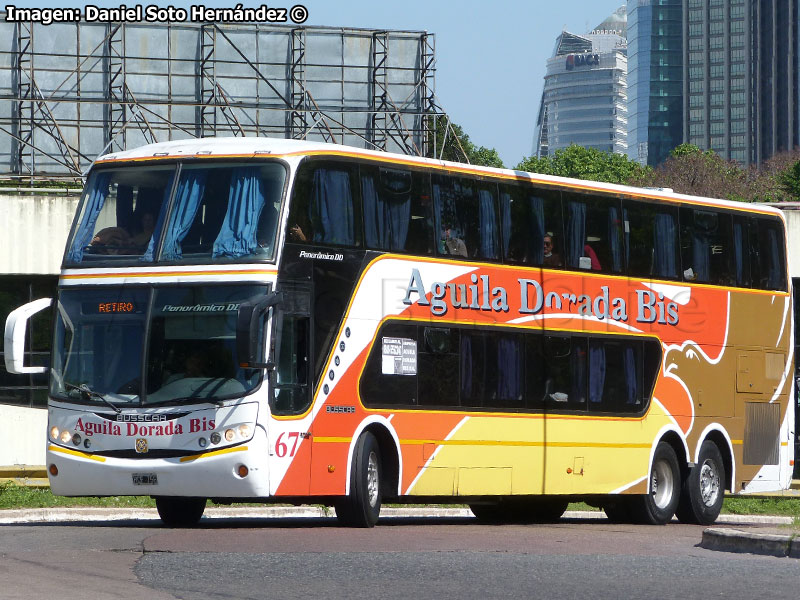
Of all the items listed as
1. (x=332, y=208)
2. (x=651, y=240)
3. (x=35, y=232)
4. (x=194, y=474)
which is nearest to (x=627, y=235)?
(x=651, y=240)

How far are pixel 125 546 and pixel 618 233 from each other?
30.9ft

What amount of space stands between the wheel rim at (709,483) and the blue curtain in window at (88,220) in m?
9.79

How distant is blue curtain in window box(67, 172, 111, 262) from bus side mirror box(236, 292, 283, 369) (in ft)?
7.18

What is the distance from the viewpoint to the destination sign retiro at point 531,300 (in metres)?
18.7

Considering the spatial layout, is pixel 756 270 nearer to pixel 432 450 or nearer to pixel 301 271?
pixel 432 450

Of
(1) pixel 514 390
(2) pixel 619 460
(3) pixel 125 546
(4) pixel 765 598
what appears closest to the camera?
(4) pixel 765 598

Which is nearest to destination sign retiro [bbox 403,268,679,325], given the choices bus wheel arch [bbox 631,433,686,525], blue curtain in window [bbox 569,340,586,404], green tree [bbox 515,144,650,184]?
blue curtain in window [bbox 569,340,586,404]

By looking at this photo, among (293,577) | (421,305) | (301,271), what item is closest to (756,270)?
(421,305)

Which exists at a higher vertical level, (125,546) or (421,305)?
(421,305)

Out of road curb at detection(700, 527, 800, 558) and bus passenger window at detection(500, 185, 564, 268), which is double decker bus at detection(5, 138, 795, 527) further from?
road curb at detection(700, 527, 800, 558)

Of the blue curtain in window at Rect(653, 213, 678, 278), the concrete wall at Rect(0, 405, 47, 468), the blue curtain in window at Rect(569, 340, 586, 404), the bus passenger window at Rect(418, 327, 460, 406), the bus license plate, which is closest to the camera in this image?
the bus license plate

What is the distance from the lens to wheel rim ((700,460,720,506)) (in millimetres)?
22797

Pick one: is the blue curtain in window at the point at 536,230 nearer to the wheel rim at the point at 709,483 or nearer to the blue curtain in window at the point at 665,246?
the blue curtain in window at the point at 665,246

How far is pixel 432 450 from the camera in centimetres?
1850
